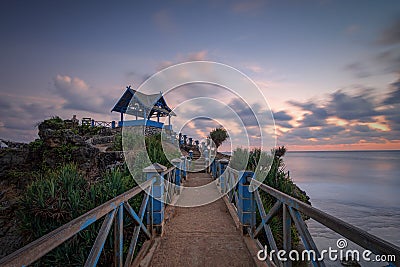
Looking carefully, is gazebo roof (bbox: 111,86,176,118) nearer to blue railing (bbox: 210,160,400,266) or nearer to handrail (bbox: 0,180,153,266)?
blue railing (bbox: 210,160,400,266)

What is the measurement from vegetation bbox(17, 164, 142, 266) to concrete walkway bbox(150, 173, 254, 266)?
766 mm

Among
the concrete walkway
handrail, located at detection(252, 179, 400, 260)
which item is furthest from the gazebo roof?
handrail, located at detection(252, 179, 400, 260)

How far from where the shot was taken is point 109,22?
8219mm

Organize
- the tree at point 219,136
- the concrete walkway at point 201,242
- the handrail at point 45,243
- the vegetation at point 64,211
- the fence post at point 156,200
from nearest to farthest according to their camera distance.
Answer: the handrail at point 45,243 < the concrete walkway at point 201,242 < the vegetation at point 64,211 < the fence post at point 156,200 < the tree at point 219,136

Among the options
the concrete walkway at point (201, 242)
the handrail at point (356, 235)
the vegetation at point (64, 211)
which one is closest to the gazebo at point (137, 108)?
the vegetation at point (64, 211)

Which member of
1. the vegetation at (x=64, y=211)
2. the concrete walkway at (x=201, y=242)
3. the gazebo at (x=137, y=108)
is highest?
the gazebo at (x=137, y=108)

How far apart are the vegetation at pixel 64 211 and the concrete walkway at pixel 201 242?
77 cm

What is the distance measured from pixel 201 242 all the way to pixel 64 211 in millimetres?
2345

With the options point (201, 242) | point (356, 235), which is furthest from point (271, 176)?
point (356, 235)

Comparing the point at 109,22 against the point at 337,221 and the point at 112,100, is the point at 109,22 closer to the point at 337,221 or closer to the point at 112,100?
the point at 337,221

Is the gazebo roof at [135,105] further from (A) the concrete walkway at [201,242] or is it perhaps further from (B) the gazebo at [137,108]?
(A) the concrete walkway at [201,242]

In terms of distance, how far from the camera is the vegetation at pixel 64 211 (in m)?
3.22

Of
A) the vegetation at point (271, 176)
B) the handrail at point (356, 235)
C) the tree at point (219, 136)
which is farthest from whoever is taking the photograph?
the tree at point (219, 136)

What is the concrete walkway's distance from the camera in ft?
10.0
